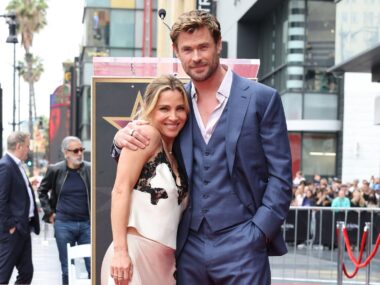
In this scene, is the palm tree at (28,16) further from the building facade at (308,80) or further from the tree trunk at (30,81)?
the building facade at (308,80)

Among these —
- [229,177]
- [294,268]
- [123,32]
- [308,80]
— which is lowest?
[294,268]

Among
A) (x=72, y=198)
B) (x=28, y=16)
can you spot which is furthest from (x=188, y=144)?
(x=28, y=16)

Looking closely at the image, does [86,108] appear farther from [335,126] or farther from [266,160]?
[266,160]

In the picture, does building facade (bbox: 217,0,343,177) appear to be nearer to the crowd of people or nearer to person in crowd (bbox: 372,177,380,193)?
person in crowd (bbox: 372,177,380,193)

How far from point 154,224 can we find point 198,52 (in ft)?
2.71

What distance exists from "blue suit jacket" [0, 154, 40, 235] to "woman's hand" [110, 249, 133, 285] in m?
5.07

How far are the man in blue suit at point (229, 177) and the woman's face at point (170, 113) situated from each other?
64 mm

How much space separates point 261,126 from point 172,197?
0.54 meters

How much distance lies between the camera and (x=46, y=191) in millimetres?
9953

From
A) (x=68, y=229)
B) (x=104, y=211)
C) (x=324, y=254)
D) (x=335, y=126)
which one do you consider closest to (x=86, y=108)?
(x=335, y=126)

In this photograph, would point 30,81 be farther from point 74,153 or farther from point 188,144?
point 188,144

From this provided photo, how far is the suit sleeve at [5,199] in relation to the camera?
892 centimetres

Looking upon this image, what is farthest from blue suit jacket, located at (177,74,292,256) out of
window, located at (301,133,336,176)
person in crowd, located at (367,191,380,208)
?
window, located at (301,133,336,176)

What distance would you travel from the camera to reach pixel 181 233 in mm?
4148
